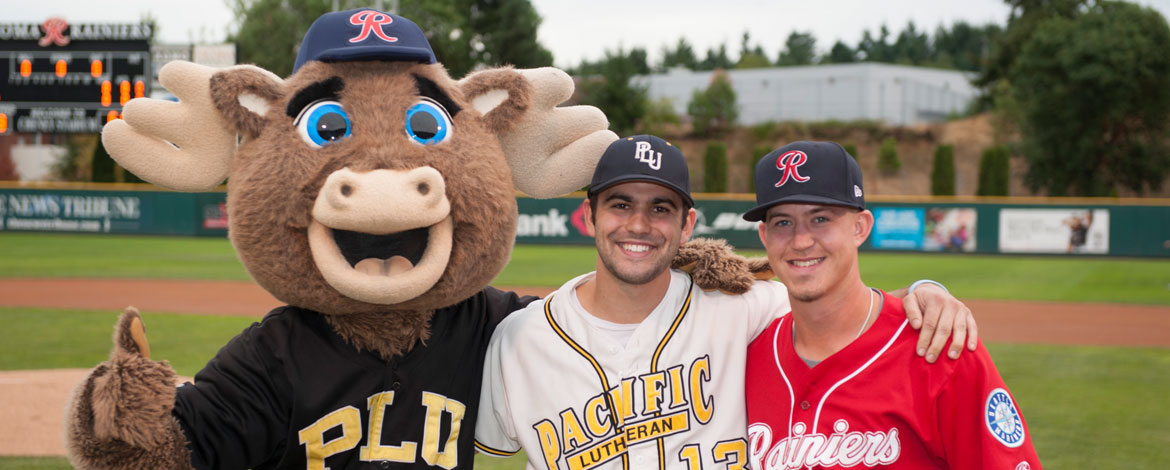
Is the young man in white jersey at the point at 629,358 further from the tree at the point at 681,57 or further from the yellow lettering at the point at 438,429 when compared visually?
the tree at the point at 681,57

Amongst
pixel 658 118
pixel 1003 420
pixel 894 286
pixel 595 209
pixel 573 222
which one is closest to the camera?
pixel 1003 420

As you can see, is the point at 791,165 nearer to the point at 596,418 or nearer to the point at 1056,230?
the point at 596,418

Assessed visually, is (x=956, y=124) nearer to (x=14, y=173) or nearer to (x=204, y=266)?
(x=204, y=266)

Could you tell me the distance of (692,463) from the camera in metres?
2.59

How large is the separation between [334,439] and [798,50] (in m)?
90.5

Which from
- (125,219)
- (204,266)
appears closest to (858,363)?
(204,266)

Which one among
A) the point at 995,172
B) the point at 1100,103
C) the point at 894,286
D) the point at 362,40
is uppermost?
the point at 1100,103

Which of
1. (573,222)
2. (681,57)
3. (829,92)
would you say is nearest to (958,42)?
(681,57)

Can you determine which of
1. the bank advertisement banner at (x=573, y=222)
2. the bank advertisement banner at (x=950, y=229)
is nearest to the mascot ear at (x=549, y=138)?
the bank advertisement banner at (x=573, y=222)

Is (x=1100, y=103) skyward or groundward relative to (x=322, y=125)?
skyward

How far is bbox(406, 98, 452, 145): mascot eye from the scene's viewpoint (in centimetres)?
256

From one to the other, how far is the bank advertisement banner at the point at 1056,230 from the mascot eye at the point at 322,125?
20.5m

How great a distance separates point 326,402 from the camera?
2520 mm

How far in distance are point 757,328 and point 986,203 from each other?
19.6 metres
